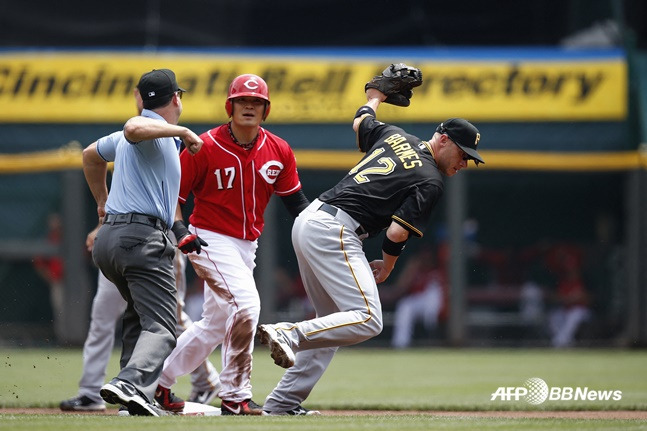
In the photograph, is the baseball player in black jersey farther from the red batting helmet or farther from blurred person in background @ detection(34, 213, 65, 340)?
blurred person in background @ detection(34, 213, 65, 340)

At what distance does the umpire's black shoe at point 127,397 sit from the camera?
4898mm

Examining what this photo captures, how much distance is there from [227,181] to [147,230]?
780 millimetres

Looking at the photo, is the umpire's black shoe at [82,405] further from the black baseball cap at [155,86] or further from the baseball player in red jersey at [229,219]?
the black baseball cap at [155,86]

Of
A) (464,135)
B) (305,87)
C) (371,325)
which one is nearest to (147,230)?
(371,325)

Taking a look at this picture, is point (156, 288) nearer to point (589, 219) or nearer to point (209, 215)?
point (209, 215)

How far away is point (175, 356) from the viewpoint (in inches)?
229

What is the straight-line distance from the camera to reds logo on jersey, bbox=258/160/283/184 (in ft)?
19.6

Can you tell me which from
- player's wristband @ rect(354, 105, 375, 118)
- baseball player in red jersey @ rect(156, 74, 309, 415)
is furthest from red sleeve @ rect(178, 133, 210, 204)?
player's wristband @ rect(354, 105, 375, 118)

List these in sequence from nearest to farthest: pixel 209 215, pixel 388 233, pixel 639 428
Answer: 1. pixel 639 428
2. pixel 388 233
3. pixel 209 215

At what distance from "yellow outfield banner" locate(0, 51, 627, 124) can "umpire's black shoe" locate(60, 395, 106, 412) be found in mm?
7594

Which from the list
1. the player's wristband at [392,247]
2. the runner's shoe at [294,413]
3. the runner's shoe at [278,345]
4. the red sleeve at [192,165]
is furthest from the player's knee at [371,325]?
the red sleeve at [192,165]

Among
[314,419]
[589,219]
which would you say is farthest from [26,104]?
[314,419]

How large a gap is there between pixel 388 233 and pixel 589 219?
893 centimetres

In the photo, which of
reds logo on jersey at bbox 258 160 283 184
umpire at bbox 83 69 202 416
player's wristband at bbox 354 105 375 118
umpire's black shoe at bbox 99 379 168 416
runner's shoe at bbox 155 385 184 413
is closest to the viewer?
umpire's black shoe at bbox 99 379 168 416
